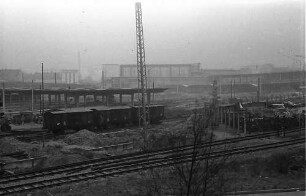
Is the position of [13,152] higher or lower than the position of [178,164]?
lower

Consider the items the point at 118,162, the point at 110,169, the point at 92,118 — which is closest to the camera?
the point at 110,169

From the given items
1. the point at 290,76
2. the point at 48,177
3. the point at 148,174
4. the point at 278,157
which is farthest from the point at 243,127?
the point at 290,76

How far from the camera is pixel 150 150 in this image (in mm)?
17281

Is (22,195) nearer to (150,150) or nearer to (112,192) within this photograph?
(112,192)

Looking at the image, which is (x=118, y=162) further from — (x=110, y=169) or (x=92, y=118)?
(x=92, y=118)

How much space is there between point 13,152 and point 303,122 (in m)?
20.0

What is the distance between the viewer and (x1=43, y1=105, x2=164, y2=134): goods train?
78.1ft

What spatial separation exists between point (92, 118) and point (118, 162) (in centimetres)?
1088

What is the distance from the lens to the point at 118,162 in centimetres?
1519

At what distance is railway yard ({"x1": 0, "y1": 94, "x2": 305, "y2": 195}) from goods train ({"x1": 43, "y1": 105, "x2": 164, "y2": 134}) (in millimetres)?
1839

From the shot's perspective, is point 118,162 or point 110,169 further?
point 118,162

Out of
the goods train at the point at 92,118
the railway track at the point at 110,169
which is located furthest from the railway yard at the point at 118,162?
the goods train at the point at 92,118

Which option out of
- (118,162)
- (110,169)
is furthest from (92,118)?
(110,169)

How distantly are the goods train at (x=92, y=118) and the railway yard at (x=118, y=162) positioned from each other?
1839mm
